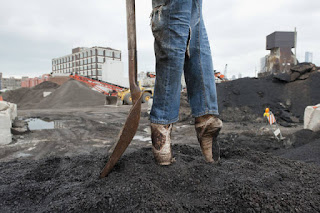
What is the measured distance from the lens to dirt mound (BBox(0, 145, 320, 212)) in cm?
91

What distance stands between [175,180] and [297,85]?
9.26m

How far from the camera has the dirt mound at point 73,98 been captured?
18.0 m

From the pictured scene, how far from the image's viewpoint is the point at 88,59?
55.2 meters

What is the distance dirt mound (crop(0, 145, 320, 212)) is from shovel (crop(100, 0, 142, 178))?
10 cm

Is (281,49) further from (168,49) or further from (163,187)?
(163,187)

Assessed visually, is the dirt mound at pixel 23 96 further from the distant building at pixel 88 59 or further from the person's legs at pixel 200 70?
the person's legs at pixel 200 70

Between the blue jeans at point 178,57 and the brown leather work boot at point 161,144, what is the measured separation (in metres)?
0.04

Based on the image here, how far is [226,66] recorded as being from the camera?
43.2 m

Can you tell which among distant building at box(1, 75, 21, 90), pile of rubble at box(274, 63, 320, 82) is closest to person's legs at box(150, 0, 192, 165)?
pile of rubble at box(274, 63, 320, 82)

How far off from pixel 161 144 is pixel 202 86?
1.66ft

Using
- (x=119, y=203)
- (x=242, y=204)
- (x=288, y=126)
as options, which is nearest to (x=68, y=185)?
(x=119, y=203)

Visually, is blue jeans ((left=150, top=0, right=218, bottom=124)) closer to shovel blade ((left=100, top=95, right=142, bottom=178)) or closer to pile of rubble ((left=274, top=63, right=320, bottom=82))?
shovel blade ((left=100, top=95, right=142, bottom=178))

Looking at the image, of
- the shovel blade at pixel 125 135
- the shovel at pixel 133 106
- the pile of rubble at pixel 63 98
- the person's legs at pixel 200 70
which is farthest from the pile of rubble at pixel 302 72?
the pile of rubble at pixel 63 98

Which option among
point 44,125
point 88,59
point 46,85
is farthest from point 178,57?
point 88,59
